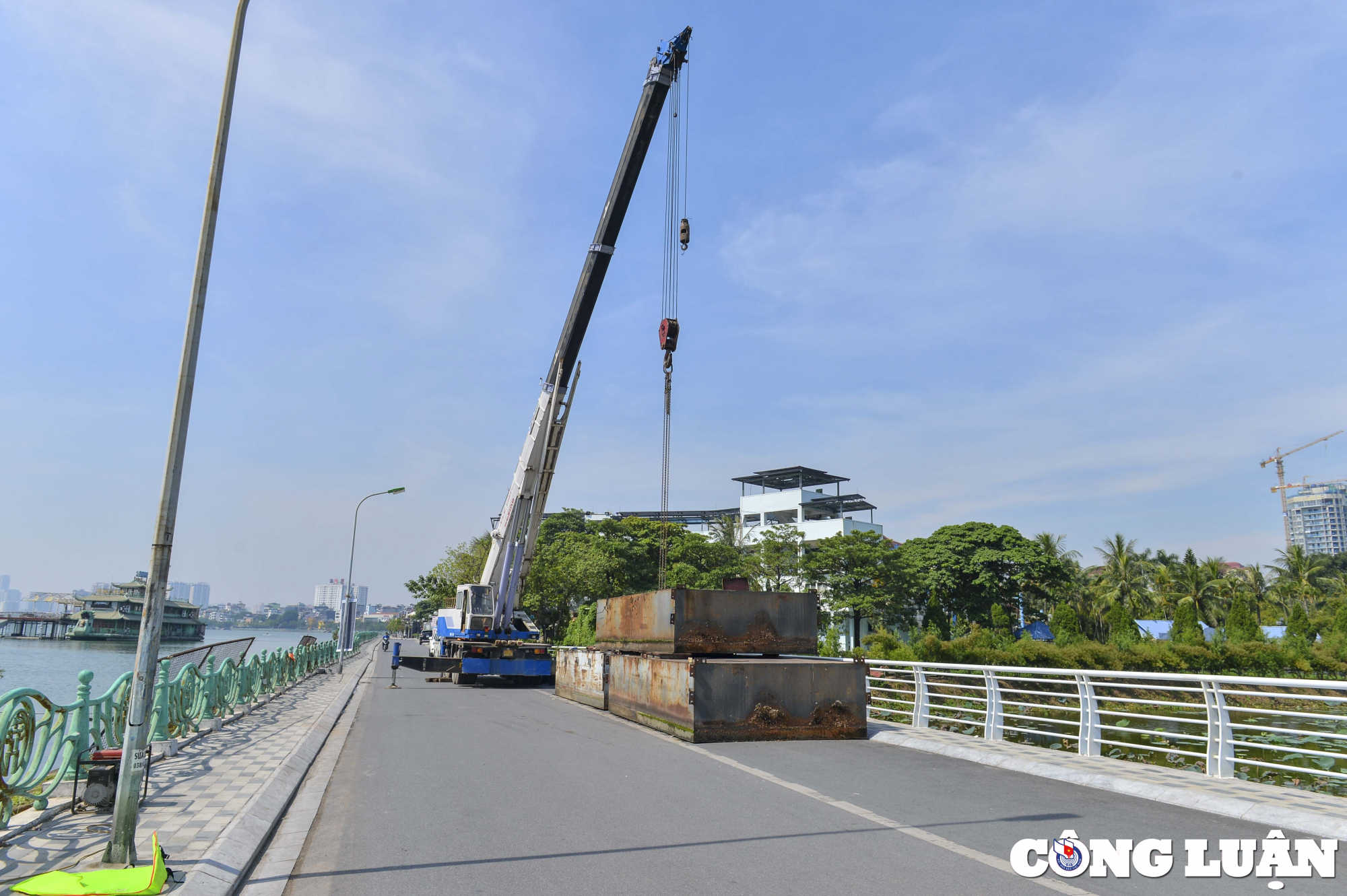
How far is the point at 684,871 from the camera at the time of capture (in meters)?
5.54

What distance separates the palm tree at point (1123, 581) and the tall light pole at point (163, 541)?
68484 millimetres

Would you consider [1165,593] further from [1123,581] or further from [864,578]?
[864,578]

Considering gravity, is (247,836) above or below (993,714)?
below

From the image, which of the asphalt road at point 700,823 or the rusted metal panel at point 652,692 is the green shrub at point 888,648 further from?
the asphalt road at point 700,823

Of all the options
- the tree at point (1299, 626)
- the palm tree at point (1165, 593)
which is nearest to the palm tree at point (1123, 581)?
the palm tree at point (1165, 593)

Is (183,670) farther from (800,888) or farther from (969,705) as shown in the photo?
(969,705)

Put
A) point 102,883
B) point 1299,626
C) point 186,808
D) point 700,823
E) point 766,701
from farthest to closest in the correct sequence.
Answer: point 1299,626, point 766,701, point 186,808, point 700,823, point 102,883

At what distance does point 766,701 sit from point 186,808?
826 centimetres

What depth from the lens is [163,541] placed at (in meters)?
5.85

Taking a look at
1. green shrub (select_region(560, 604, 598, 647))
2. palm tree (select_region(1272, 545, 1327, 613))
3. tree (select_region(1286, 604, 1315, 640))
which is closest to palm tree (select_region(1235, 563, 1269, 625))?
palm tree (select_region(1272, 545, 1327, 613))

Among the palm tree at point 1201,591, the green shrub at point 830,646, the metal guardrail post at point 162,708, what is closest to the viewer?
the metal guardrail post at point 162,708

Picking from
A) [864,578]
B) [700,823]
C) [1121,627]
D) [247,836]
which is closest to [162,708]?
[247,836]

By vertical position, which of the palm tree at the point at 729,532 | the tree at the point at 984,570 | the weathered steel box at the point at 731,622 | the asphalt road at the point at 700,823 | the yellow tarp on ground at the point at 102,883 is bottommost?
the asphalt road at the point at 700,823

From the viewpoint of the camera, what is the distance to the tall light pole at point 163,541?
554cm
